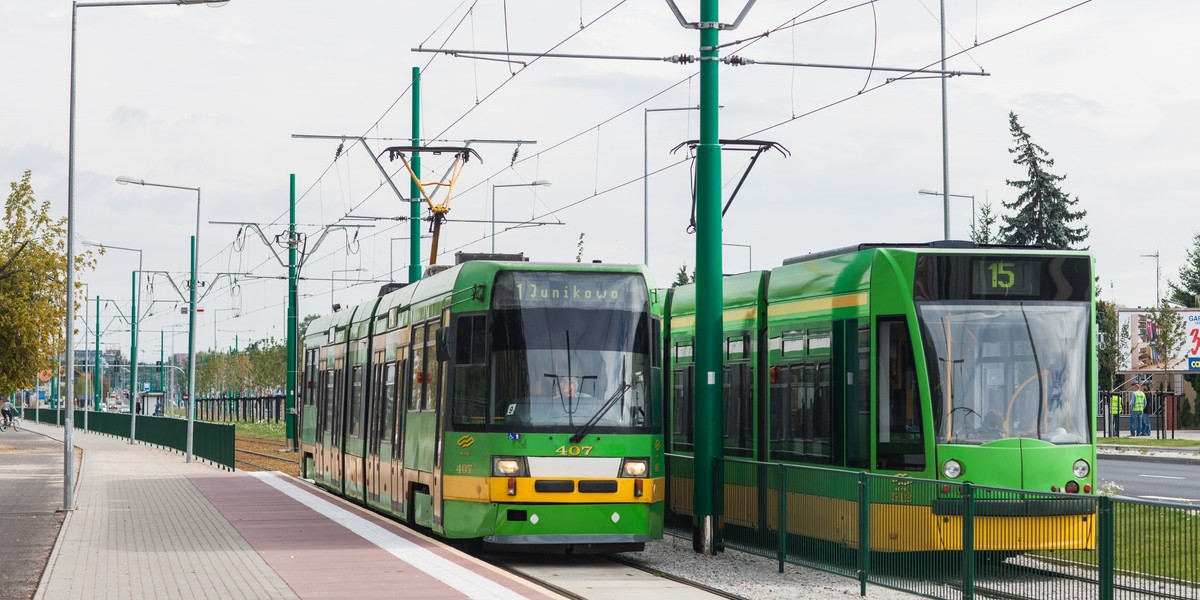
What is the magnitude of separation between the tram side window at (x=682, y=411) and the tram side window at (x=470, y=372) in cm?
388

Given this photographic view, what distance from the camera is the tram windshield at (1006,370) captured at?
13992 millimetres

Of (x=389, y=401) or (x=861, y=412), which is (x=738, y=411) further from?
(x=389, y=401)

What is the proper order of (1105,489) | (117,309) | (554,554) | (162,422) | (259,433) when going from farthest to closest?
(117,309) < (259,433) < (162,422) < (1105,489) < (554,554)

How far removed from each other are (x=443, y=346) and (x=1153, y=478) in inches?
665

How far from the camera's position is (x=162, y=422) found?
50.5 metres

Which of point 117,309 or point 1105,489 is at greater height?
point 117,309

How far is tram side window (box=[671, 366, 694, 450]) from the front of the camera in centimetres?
1897

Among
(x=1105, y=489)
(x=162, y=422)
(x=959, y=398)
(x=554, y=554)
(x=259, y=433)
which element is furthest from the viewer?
(x=259, y=433)

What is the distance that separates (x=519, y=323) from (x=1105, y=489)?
8751 millimetres

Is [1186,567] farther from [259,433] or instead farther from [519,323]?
[259,433]

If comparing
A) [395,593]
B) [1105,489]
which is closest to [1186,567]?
[395,593]

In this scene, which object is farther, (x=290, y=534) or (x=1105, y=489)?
(x=1105, y=489)

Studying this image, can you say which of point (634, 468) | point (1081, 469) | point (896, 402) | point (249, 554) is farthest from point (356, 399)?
point (1081, 469)

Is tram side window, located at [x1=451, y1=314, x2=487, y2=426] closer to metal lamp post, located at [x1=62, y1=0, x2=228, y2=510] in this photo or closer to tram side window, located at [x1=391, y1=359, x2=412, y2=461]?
tram side window, located at [x1=391, y1=359, x2=412, y2=461]
